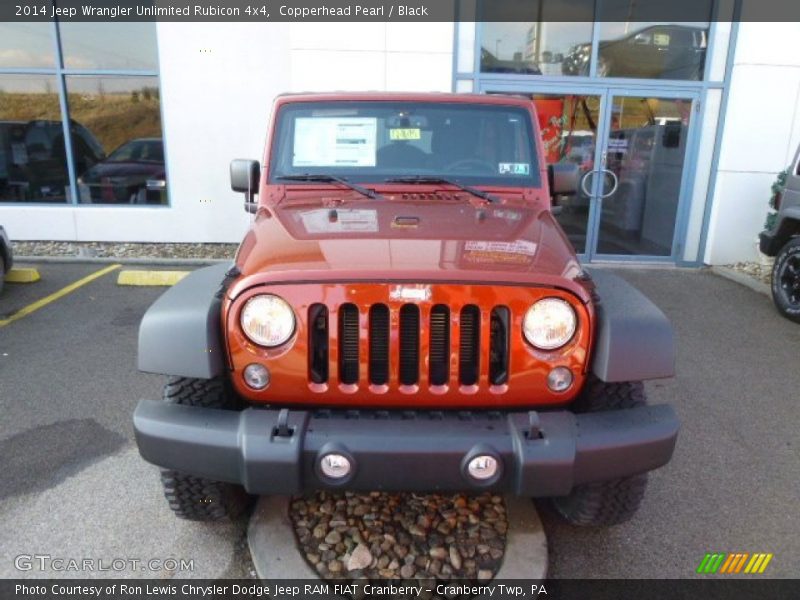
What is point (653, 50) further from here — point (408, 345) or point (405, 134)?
point (408, 345)

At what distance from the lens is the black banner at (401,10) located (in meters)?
6.99

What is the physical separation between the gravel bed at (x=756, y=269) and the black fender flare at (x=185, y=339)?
7002 millimetres

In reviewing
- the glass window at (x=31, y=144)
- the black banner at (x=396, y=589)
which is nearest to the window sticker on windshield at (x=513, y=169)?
the black banner at (x=396, y=589)

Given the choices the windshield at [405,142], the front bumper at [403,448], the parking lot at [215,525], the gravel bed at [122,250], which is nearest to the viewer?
the front bumper at [403,448]

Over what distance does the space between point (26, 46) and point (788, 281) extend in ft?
32.4

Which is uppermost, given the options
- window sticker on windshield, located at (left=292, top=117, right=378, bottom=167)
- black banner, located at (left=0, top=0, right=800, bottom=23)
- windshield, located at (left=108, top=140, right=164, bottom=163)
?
black banner, located at (left=0, top=0, right=800, bottom=23)

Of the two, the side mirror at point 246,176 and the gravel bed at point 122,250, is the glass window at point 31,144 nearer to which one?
the gravel bed at point 122,250

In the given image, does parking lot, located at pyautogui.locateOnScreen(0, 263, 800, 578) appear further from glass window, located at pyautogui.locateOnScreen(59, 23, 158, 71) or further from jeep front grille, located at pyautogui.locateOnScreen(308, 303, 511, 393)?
glass window, located at pyautogui.locateOnScreen(59, 23, 158, 71)

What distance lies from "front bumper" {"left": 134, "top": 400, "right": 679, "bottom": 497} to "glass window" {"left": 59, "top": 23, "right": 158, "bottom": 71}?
294 inches

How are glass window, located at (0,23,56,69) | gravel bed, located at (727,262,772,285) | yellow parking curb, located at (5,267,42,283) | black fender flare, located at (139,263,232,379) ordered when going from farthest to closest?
glass window, located at (0,23,56,69), gravel bed, located at (727,262,772,285), yellow parking curb, located at (5,267,42,283), black fender flare, located at (139,263,232,379)

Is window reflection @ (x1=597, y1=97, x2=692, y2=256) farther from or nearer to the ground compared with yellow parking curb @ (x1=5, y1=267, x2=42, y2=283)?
farther from the ground

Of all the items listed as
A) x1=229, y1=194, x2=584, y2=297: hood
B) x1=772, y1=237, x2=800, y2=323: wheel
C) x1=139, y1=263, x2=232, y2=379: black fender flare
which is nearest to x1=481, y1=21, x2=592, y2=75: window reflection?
x1=772, y1=237, x2=800, y2=323: wheel

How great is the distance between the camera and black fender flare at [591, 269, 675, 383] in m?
2.04

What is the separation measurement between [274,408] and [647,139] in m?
7.33
